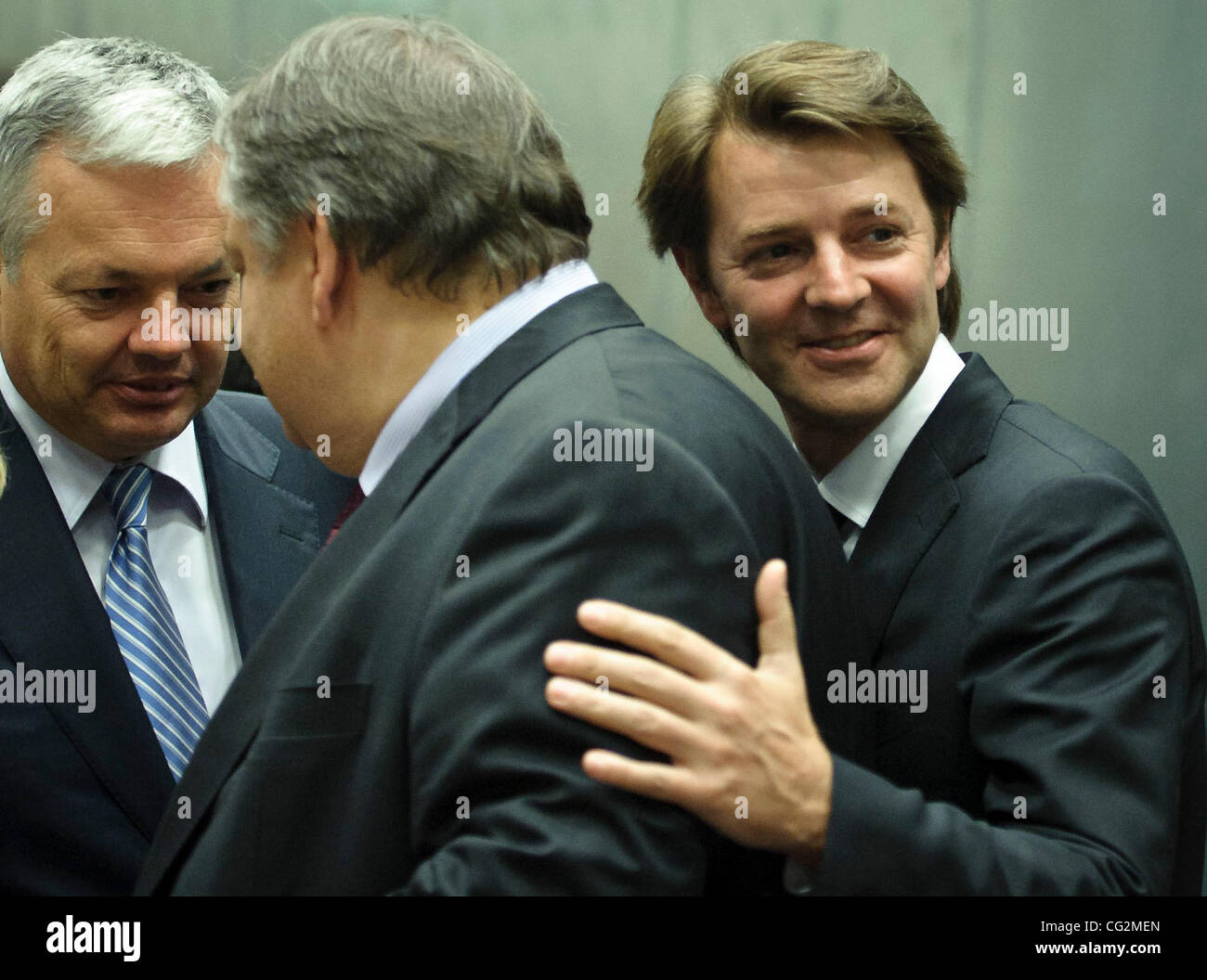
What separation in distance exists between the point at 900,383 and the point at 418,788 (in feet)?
3.41

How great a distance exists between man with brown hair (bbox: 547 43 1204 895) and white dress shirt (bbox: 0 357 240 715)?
851mm

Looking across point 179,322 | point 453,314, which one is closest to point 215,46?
point 179,322

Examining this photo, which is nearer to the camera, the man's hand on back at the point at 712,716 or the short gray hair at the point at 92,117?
the man's hand on back at the point at 712,716

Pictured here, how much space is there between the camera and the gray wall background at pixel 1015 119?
2859 millimetres

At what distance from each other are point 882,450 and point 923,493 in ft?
0.46

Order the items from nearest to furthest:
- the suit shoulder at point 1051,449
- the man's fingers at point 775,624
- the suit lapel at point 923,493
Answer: the man's fingers at point 775,624, the suit shoulder at point 1051,449, the suit lapel at point 923,493

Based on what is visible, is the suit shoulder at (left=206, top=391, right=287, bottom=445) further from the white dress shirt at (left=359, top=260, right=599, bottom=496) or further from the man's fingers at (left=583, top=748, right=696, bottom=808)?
the man's fingers at (left=583, top=748, right=696, bottom=808)

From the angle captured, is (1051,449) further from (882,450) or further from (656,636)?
(656,636)

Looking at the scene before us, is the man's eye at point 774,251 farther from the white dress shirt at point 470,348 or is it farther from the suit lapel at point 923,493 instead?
the white dress shirt at point 470,348

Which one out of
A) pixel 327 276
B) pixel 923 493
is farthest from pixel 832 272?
pixel 327 276

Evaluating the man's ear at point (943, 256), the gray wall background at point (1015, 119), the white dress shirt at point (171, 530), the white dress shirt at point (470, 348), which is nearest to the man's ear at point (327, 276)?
the white dress shirt at point (470, 348)

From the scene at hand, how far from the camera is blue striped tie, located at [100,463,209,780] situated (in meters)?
1.81

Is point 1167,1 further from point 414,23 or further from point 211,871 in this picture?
point 211,871

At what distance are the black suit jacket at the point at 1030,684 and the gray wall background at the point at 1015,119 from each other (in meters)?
1.25
